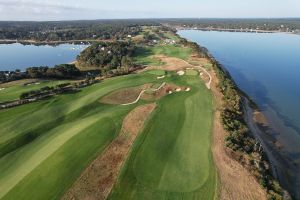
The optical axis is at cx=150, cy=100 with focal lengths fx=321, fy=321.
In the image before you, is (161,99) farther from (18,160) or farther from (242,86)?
(242,86)

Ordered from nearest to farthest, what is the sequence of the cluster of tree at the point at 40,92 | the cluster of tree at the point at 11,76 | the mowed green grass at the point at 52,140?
1. the mowed green grass at the point at 52,140
2. the cluster of tree at the point at 40,92
3. the cluster of tree at the point at 11,76

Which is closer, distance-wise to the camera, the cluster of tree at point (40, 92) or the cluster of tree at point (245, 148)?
the cluster of tree at point (245, 148)

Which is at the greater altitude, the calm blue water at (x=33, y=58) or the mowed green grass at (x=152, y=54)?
the mowed green grass at (x=152, y=54)

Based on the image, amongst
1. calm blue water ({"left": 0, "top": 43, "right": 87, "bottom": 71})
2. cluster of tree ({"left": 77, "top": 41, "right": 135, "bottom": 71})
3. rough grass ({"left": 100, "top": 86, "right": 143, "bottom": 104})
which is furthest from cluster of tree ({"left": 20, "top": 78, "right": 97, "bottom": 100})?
calm blue water ({"left": 0, "top": 43, "right": 87, "bottom": 71})

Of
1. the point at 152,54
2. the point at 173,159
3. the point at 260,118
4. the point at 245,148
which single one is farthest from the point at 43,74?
the point at 245,148

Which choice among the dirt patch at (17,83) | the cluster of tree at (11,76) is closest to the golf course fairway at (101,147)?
the dirt patch at (17,83)

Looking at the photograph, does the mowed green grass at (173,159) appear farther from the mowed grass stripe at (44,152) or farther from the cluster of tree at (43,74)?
the cluster of tree at (43,74)
